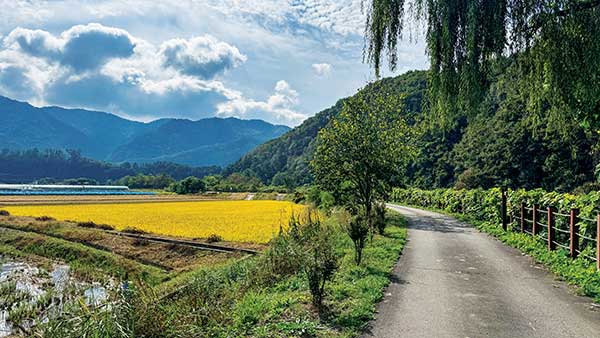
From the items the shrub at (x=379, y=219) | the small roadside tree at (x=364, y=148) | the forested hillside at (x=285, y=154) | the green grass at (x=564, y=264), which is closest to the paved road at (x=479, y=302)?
the green grass at (x=564, y=264)

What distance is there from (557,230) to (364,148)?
43.3 feet

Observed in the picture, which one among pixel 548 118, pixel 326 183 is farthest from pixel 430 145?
pixel 548 118

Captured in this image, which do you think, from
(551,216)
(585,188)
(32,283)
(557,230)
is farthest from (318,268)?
(585,188)

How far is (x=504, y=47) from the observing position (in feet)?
23.2

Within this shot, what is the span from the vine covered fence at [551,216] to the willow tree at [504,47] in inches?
159

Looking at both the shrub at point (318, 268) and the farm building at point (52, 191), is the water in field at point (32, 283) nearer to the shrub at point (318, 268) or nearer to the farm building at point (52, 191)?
the shrub at point (318, 268)

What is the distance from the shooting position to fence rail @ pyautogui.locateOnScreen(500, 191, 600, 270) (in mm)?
10508

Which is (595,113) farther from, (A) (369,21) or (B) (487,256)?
(B) (487,256)

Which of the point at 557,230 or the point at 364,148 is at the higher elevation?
the point at 364,148

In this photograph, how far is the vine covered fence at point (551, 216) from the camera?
10656 mm

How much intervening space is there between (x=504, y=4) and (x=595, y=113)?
2826 mm

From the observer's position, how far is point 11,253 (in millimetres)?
20953

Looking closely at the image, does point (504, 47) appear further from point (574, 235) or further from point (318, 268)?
point (574, 235)

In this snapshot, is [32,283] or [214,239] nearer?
[32,283]
